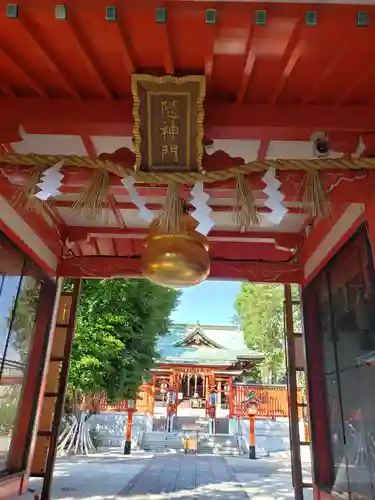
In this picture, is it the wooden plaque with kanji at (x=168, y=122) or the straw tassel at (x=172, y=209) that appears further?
the straw tassel at (x=172, y=209)

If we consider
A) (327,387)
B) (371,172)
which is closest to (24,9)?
(371,172)

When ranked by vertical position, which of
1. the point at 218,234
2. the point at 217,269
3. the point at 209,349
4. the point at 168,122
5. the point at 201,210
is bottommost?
the point at 201,210

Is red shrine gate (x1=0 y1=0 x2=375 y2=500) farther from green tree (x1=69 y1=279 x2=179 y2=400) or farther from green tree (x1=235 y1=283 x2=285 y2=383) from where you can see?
green tree (x1=235 y1=283 x2=285 y2=383)

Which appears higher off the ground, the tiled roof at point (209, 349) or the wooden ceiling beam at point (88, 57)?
the tiled roof at point (209, 349)

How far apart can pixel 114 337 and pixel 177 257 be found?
26.9 ft

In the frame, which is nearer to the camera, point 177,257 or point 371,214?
point 371,214

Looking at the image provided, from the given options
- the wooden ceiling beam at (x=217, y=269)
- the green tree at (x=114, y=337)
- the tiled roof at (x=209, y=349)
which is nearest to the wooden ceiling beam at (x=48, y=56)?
the wooden ceiling beam at (x=217, y=269)

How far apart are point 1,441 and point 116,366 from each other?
616cm

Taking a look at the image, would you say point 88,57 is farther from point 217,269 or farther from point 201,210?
point 217,269

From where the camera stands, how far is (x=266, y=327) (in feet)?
83.8

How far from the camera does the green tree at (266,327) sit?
24266 mm

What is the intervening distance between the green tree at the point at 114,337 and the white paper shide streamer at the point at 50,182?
27.5 ft

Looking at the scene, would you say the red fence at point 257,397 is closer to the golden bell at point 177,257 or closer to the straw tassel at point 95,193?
the golden bell at point 177,257

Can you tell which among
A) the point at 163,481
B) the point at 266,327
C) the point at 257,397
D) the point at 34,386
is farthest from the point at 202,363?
the point at 34,386
